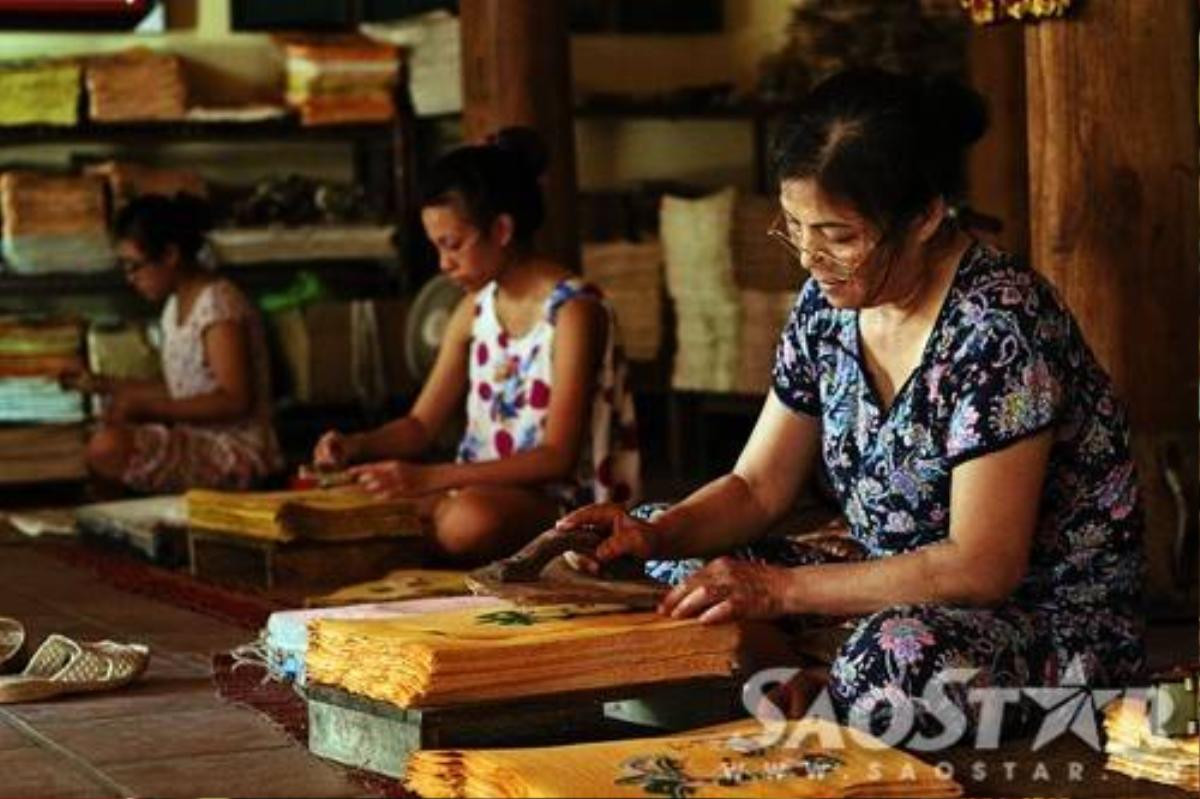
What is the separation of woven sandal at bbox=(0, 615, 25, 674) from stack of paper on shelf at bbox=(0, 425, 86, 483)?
4.49 metres

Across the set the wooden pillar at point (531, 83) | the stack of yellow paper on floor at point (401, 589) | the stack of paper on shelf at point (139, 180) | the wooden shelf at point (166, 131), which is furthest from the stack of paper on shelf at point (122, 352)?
the stack of yellow paper on floor at point (401, 589)

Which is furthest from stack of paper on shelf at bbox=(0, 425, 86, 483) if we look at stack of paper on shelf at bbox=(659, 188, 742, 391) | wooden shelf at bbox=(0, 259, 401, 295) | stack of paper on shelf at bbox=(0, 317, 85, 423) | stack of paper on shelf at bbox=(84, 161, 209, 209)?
stack of paper on shelf at bbox=(659, 188, 742, 391)

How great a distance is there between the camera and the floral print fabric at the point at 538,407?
22.1ft

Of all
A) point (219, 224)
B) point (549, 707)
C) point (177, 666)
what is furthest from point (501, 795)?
point (219, 224)

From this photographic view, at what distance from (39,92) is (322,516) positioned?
388cm

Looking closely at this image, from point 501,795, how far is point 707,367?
6.15 m

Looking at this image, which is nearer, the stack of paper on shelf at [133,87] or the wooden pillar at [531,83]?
the wooden pillar at [531,83]

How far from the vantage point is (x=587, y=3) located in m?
11.2

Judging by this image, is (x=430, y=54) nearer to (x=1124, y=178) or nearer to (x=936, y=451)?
(x=1124, y=178)

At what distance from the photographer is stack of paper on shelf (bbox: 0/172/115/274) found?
32.9ft

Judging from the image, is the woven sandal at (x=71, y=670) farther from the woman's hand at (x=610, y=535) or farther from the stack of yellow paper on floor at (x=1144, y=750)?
the stack of yellow paper on floor at (x=1144, y=750)

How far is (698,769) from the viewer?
3.88 m

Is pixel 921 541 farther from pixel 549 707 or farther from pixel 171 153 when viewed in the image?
pixel 171 153

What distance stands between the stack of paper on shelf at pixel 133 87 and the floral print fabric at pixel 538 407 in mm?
3624
